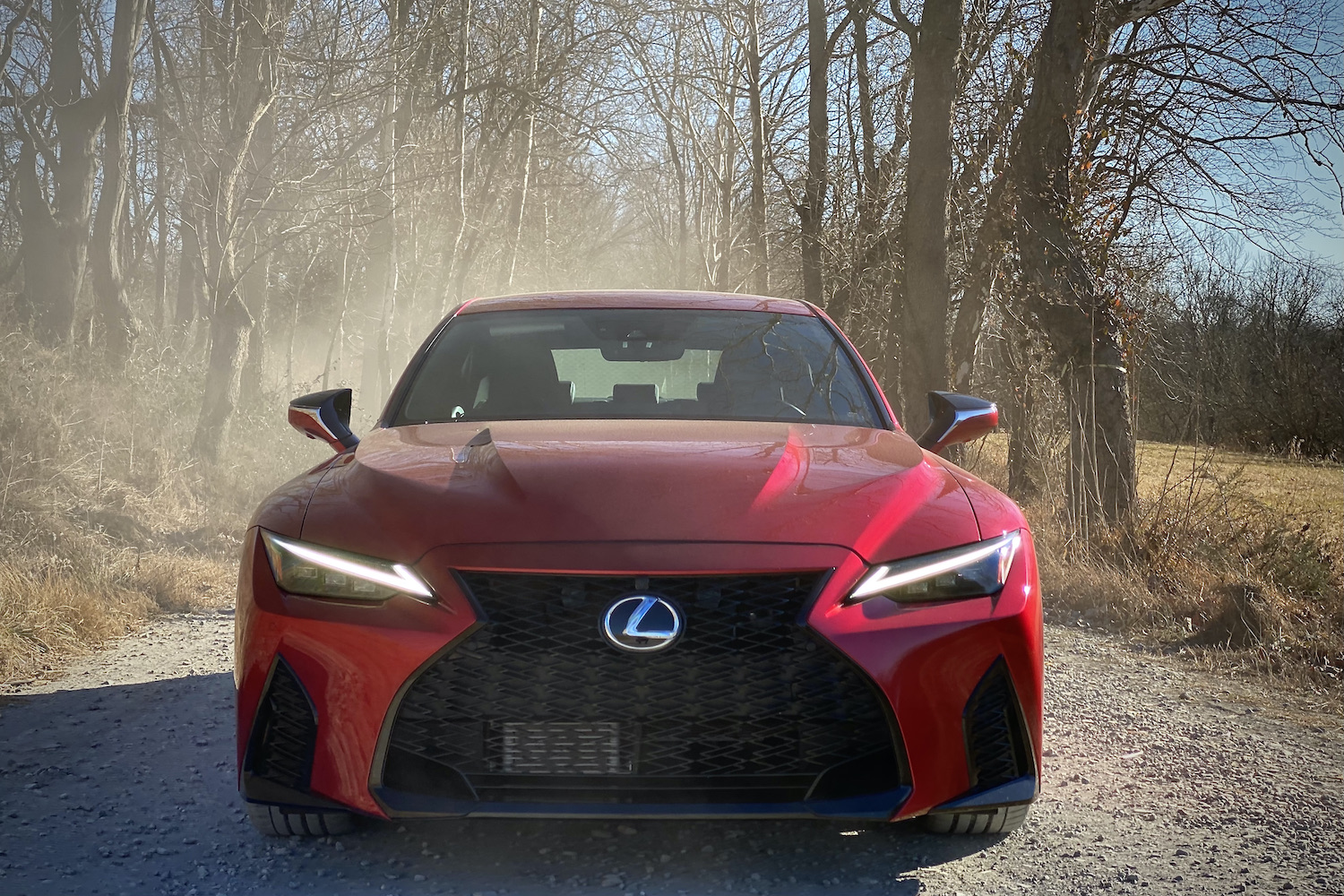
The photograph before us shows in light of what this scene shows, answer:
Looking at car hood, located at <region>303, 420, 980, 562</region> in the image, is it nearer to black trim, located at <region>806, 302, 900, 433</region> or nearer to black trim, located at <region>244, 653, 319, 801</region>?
black trim, located at <region>244, 653, 319, 801</region>

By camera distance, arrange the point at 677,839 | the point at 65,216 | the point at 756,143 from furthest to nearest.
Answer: the point at 756,143
the point at 65,216
the point at 677,839

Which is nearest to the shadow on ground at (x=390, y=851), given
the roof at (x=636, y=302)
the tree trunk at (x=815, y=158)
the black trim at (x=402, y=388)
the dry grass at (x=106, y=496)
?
the black trim at (x=402, y=388)

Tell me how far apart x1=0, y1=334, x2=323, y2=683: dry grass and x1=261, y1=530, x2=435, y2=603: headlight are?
309 centimetres

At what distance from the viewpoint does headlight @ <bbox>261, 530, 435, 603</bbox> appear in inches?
105

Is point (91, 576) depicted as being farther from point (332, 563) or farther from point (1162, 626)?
point (1162, 626)

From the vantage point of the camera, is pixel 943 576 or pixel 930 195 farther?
pixel 930 195

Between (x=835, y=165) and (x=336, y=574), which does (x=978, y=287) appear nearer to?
(x=835, y=165)

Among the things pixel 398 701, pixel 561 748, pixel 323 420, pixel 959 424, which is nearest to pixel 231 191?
pixel 323 420

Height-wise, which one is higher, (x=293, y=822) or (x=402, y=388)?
(x=402, y=388)

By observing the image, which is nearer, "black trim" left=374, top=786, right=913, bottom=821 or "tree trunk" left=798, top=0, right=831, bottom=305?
"black trim" left=374, top=786, right=913, bottom=821

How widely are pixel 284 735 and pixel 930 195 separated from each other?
8.38 meters

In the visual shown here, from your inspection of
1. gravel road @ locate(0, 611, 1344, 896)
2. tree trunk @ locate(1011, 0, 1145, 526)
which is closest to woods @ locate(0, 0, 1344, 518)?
tree trunk @ locate(1011, 0, 1145, 526)

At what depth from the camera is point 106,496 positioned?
374 inches

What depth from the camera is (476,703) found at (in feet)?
8.57
